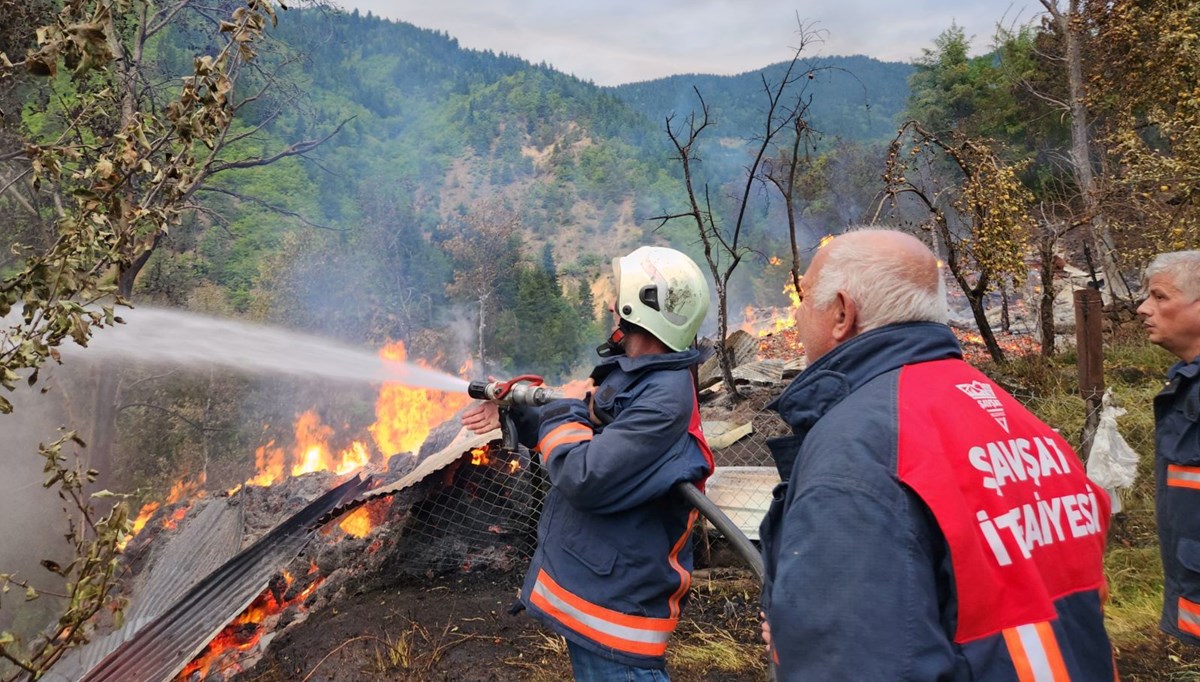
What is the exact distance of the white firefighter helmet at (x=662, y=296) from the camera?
9.14ft

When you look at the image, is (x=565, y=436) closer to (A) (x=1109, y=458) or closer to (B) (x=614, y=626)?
(B) (x=614, y=626)

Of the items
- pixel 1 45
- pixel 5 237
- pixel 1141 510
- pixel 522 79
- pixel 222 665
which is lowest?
pixel 222 665

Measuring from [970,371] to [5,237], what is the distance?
13.7 metres

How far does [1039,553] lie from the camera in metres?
1.41

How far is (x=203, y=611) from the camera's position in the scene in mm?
4824

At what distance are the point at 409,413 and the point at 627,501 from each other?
12518 millimetres

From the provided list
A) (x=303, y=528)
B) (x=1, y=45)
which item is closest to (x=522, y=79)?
(x=1, y=45)

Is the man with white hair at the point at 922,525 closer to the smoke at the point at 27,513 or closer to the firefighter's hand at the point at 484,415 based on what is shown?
the firefighter's hand at the point at 484,415

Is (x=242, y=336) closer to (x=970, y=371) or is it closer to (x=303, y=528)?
(x=303, y=528)

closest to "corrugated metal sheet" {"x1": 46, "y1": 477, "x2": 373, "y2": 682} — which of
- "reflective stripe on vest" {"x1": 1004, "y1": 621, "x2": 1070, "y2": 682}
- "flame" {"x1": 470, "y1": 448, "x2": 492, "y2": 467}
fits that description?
"flame" {"x1": 470, "y1": 448, "x2": 492, "y2": 467}

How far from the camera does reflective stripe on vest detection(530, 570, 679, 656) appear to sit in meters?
2.49

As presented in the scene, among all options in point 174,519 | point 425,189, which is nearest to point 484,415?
point 174,519

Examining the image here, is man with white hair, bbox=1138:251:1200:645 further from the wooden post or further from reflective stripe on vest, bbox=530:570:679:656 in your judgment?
the wooden post

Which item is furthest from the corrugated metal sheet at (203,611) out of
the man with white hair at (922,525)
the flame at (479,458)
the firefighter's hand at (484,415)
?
the man with white hair at (922,525)
